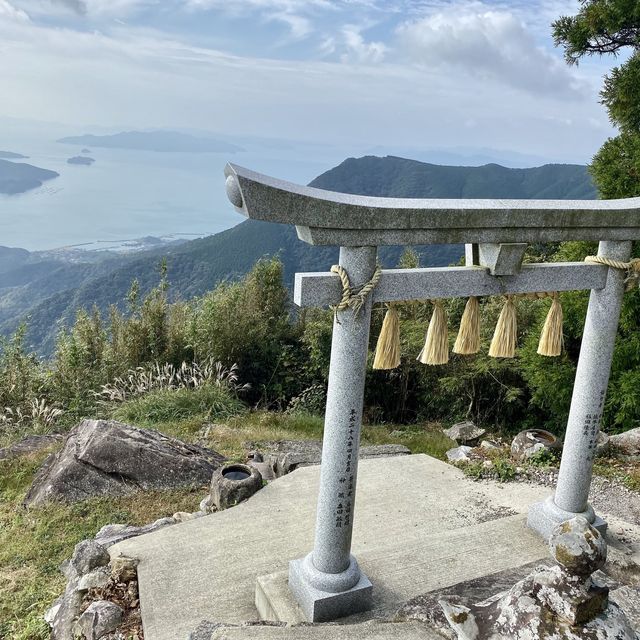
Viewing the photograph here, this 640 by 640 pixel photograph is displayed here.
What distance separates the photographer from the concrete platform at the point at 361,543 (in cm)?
424

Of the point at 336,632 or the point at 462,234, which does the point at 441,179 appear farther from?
the point at 336,632

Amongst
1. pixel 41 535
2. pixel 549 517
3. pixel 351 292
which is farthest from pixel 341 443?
pixel 41 535

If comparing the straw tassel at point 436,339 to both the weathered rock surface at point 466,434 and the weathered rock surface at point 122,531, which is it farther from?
the weathered rock surface at point 466,434

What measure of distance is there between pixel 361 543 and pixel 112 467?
3.13 meters

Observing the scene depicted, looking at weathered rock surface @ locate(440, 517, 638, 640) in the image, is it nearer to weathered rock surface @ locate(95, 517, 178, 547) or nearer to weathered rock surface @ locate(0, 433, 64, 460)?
weathered rock surface @ locate(95, 517, 178, 547)

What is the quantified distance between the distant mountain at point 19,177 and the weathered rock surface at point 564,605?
169 metres

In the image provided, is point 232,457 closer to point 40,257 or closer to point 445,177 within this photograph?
point 445,177

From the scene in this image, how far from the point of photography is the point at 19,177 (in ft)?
514

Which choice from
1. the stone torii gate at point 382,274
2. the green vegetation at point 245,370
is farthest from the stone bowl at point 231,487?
the green vegetation at point 245,370

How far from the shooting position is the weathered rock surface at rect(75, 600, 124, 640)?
13.5 feet

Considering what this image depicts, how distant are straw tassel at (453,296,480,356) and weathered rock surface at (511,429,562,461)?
366 cm

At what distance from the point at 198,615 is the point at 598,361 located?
3.50m

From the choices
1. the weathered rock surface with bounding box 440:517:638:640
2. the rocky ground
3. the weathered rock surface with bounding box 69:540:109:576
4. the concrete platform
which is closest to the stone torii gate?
the concrete platform

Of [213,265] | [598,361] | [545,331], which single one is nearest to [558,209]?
[545,331]
